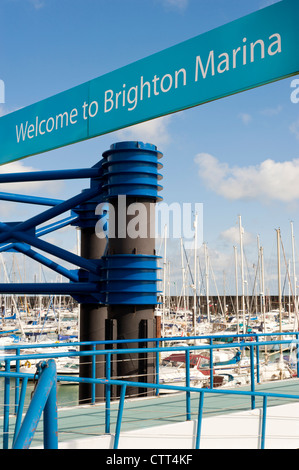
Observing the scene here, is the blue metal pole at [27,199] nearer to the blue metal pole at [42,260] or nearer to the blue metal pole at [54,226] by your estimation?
the blue metal pole at [54,226]

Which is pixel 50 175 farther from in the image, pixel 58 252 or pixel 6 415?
pixel 6 415

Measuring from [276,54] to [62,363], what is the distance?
37.6 metres

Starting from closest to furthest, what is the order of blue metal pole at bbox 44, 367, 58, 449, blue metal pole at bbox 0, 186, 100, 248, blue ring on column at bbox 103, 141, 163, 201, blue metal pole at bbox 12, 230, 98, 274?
blue metal pole at bbox 44, 367, 58, 449 < blue ring on column at bbox 103, 141, 163, 201 < blue metal pole at bbox 12, 230, 98, 274 < blue metal pole at bbox 0, 186, 100, 248

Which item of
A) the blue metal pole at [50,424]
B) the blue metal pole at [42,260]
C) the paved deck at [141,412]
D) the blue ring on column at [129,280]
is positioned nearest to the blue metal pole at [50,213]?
the blue metal pole at [42,260]

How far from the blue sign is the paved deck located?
119 inches

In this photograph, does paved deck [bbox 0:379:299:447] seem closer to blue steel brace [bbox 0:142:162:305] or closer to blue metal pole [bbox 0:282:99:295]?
blue steel brace [bbox 0:142:162:305]

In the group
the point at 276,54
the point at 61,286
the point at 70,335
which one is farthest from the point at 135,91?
the point at 70,335

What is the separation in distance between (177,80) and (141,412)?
4937mm

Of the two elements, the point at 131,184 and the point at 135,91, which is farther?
the point at 131,184

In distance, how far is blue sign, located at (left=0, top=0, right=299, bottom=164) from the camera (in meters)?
3.18

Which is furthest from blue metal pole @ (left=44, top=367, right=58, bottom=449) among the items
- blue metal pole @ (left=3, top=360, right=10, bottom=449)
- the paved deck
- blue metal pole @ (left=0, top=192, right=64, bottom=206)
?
blue metal pole @ (left=0, top=192, right=64, bottom=206)
